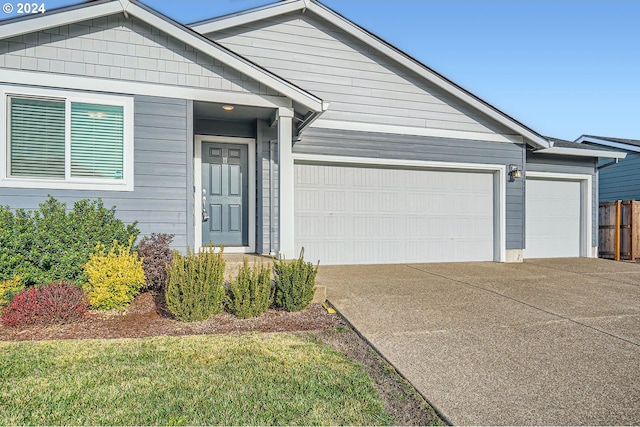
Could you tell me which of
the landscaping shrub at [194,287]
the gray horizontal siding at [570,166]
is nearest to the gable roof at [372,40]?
the gray horizontal siding at [570,166]

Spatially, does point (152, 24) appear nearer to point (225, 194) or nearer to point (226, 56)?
point (226, 56)

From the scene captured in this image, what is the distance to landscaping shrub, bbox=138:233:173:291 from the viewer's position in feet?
16.5

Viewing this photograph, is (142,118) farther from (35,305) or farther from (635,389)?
(635,389)

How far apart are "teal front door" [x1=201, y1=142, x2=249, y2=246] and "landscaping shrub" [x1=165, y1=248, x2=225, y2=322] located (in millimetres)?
3349

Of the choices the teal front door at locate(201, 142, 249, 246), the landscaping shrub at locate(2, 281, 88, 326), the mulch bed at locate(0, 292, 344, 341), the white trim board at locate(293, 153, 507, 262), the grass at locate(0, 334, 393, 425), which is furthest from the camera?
the white trim board at locate(293, 153, 507, 262)

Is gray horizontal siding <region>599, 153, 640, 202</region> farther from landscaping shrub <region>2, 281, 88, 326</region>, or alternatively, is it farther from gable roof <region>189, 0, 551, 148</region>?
landscaping shrub <region>2, 281, 88, 326</region>

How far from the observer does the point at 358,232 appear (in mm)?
8305

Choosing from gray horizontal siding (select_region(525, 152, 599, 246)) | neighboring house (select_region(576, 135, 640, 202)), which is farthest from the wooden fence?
neighboring house (select_region(576, 135, 640, 202))

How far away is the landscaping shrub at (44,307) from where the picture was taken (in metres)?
3.91

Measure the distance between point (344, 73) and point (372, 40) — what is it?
0.89 meters

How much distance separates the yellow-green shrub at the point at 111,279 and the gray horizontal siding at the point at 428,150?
4.10 metres

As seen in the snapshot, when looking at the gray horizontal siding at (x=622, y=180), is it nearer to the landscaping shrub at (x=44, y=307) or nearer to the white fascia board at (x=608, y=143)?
the white fascia board at (x=608, y=143)

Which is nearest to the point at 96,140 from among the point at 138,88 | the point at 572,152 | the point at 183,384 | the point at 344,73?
the point at 138,88

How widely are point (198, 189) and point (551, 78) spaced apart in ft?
39.1
